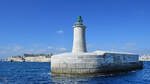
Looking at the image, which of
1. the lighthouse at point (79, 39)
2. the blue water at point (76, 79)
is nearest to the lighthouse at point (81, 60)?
the lighthouse at point (79, 39)

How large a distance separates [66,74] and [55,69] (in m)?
2.82

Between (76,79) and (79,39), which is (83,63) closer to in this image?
(76,79)

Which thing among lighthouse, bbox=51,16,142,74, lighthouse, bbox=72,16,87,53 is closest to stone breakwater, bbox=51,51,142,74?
lighthouse, bbox=51,16,142,74

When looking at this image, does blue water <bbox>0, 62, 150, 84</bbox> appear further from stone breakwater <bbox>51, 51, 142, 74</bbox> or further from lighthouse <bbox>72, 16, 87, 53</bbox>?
lighthouse <bbox>72, 16, 87, 53</bbox>

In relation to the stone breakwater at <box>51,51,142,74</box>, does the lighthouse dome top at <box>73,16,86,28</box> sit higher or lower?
higher

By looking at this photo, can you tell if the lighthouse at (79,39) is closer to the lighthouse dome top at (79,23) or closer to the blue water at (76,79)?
the lighthouse dome top at (79,23)

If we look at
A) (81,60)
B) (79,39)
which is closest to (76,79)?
(81,60)

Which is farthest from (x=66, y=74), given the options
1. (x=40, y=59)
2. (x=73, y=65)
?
(x=40, y=59)

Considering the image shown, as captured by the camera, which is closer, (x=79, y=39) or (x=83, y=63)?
(x=83, y=63)

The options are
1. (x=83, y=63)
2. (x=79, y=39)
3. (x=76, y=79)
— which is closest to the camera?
(x=76, y=79)

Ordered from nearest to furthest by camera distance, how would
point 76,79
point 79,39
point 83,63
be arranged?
point 76,79, point 83,63, point 79,39

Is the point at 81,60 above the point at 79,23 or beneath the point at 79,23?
beneath

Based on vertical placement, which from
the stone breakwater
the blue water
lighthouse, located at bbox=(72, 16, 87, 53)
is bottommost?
the blue water

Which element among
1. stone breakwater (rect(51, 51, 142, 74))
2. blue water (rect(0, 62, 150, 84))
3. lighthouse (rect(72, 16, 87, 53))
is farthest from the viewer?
lighthouse (rect(72, 16, 87, 53))
